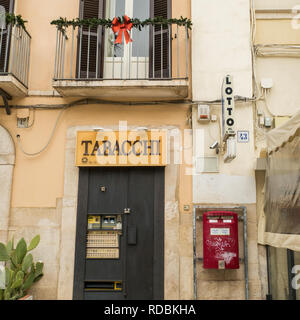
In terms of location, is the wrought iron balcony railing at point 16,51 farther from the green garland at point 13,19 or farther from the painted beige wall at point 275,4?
the painted beige wall at point 275,4

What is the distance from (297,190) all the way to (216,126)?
228cm

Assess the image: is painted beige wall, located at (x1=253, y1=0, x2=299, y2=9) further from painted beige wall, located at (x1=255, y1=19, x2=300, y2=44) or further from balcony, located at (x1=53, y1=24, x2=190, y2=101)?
balcony, located at (x1=53, y1=24, x2=190, y2=101)

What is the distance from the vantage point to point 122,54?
7.05 meters

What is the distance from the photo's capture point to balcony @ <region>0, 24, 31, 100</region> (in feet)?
21.3

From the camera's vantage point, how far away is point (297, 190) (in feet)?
15.4

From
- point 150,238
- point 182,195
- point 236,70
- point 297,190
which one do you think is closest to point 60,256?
point 150,238

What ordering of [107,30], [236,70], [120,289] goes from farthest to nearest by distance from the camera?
[107,30], [236,70], [120,289]

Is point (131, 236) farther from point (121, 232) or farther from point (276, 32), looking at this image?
point (276, 32)

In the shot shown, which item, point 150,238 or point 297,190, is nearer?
point 297,190

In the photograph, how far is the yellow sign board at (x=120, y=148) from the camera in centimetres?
638

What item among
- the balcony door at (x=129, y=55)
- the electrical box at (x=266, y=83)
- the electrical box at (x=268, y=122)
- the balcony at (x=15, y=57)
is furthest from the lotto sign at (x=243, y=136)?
the balcony at (x=15, y=57)

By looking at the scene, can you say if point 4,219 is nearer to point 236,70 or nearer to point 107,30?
point 107,30

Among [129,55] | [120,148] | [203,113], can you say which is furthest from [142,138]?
[129,55]
